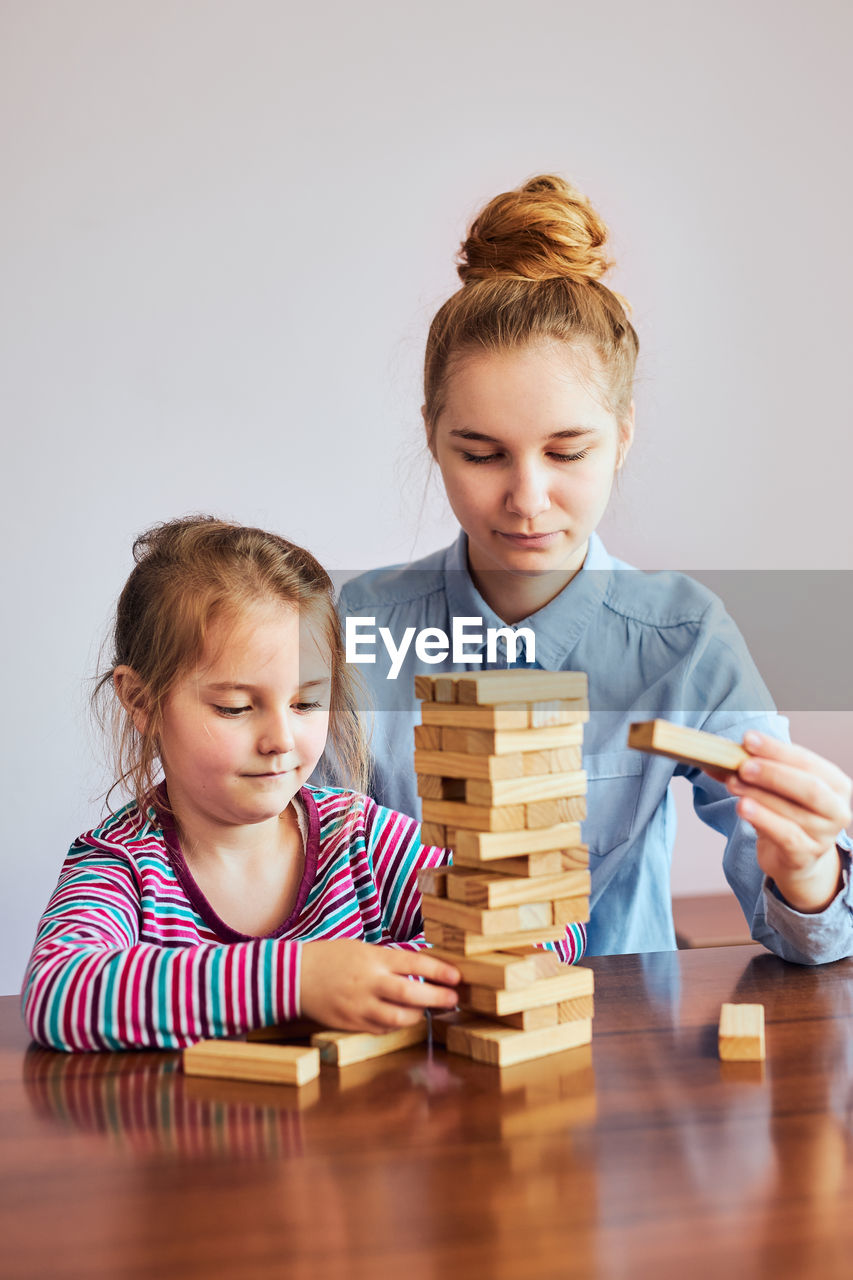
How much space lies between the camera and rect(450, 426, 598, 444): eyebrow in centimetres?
150

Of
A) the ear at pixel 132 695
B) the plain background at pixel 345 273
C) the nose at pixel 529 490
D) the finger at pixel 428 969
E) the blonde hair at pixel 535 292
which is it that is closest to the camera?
the finger at pixel 428 969

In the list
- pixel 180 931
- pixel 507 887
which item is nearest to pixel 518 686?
pixel 507 887

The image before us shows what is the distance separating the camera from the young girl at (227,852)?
1076mm

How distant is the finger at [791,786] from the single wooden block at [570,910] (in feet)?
0.51

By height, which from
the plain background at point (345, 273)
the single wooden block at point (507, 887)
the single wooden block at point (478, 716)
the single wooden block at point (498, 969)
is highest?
the plain background at point (345, 273)

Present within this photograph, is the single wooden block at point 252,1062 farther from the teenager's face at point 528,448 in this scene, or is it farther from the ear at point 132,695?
the teenager's face at point 528,448

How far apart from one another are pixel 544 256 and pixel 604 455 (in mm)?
288

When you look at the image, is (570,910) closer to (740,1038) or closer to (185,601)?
(740,1038)

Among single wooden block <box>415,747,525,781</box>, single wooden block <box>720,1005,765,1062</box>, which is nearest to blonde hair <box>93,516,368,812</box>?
single wooden block <box>415,747,525,781</box>

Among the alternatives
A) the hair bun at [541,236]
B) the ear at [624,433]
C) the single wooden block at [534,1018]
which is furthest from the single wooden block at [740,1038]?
the hair bun at [541,236]

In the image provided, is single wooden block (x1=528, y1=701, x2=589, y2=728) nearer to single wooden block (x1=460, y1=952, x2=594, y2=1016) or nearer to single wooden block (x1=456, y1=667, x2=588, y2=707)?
single wooden block (x1=456, y1=667, x2=588, y2=707)

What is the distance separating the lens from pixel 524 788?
3.36ft

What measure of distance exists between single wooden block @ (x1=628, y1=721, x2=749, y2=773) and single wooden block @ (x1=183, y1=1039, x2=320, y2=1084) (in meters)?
0.35

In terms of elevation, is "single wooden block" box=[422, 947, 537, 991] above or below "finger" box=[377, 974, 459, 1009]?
above
